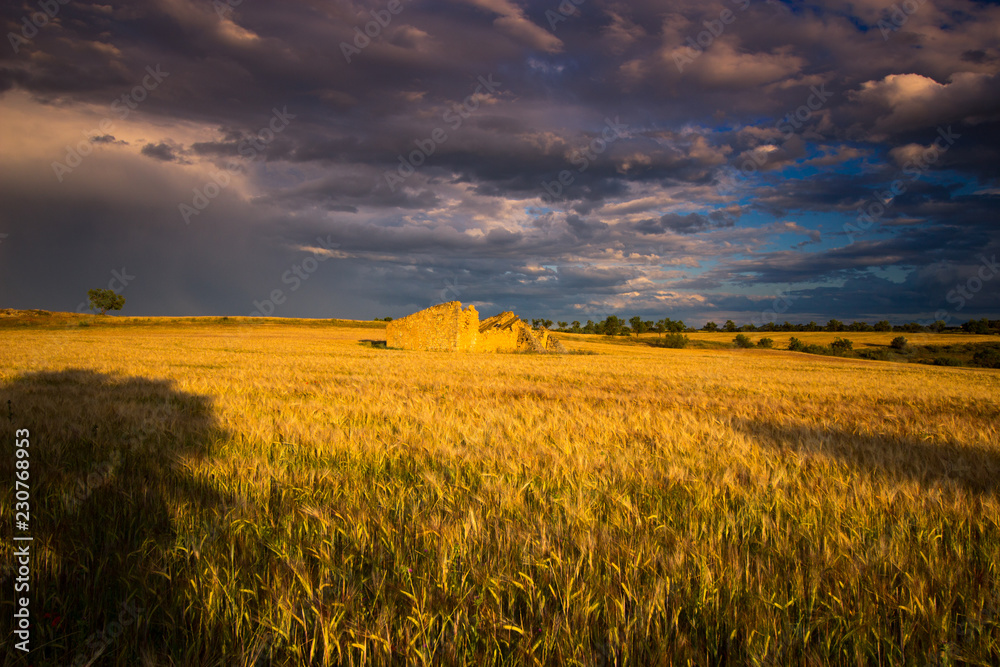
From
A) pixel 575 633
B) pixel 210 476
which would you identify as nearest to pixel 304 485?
pixel 210 476

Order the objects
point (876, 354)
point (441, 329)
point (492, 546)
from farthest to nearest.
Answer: point (876, 354) < point (441, 329) < point (492, 546)

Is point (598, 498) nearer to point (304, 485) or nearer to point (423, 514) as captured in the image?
point (423, 514)

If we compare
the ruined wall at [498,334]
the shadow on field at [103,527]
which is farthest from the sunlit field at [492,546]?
the ruined wall at [498,334]

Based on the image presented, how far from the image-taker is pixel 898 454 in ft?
13.7

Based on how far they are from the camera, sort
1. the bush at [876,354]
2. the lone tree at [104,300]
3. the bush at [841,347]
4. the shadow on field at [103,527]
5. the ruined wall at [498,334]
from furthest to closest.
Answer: the lone tree at [104,300] < the bush at [841,347] < the bush at [876,354] < the ruined wall at [498,334] < the shadow on field at [103,527]

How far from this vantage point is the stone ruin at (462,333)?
2788cm

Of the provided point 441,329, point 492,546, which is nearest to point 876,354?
point 441,329

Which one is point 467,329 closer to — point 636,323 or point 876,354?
point 876,354

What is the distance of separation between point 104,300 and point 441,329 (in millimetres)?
91001

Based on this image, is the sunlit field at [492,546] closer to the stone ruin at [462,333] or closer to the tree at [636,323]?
the stone ruin at [462,333]

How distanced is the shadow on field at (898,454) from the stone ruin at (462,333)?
2275cm

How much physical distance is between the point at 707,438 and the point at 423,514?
141 inches

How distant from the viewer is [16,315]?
57.3m

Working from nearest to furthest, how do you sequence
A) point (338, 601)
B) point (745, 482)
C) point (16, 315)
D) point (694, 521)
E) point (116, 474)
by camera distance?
point (338, 601)
point (694, 521)
point (116, 474)
point (745, 482)
point (16, 315)
